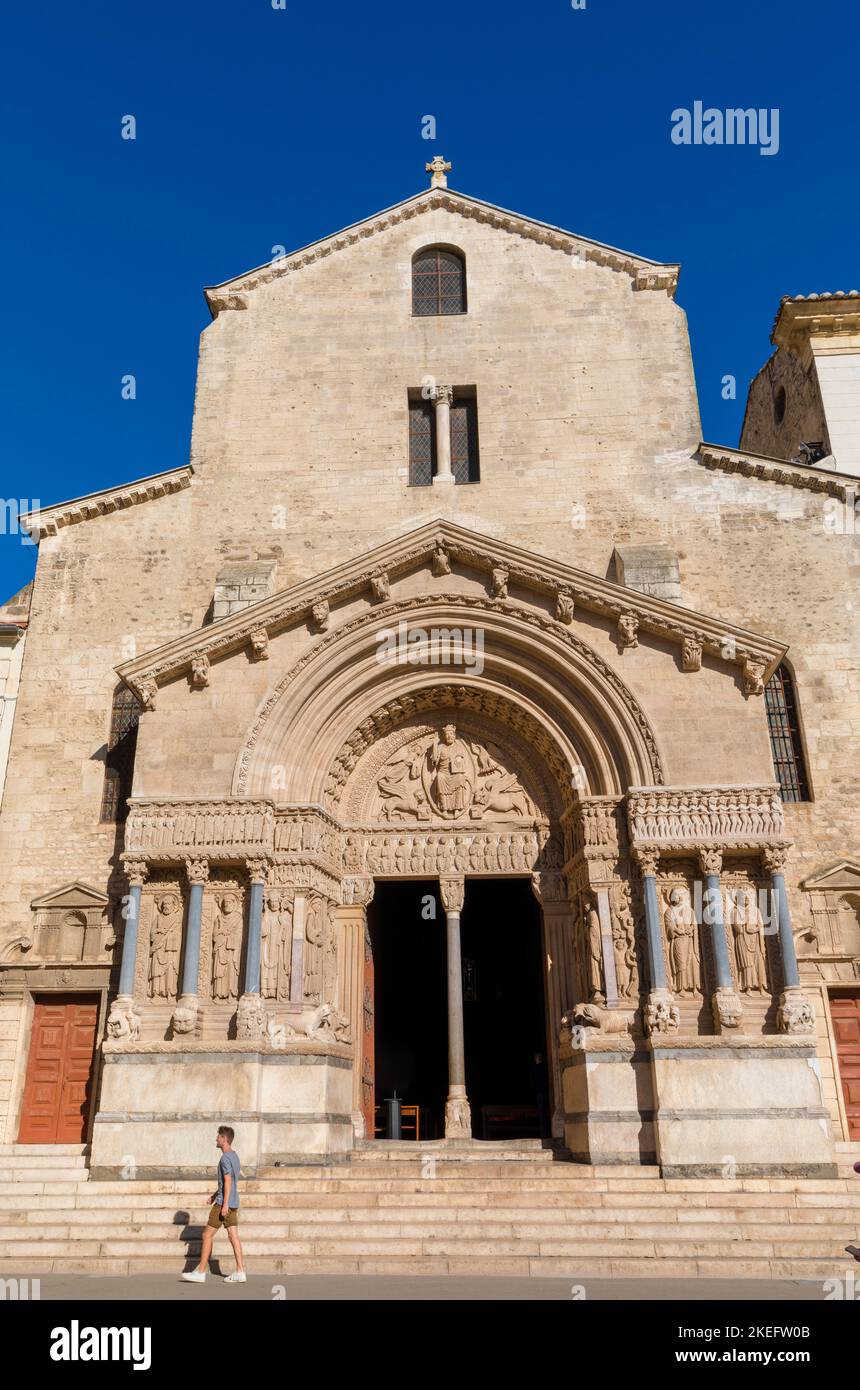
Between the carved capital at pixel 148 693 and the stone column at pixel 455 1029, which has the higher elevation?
the carved capital at pixel 148 693


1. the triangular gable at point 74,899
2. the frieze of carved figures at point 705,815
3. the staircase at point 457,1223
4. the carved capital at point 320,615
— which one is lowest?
the staircase at point 457,1223

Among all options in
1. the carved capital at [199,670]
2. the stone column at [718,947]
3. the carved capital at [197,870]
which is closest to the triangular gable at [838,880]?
the stone column at [718,947]

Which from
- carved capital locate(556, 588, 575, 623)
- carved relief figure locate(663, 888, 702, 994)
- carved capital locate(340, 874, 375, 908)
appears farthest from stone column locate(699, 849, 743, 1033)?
carved capital locate(340, 874, 375, 908)

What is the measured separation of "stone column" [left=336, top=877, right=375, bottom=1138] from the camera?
603 inches

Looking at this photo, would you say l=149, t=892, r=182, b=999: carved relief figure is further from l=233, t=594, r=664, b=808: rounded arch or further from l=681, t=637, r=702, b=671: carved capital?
l=681, t=637, r=702, b=671: carved capital

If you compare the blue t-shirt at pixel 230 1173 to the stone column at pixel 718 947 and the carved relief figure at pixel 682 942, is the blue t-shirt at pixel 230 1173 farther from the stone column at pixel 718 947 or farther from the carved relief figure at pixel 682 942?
the stone column at pixel 718 947

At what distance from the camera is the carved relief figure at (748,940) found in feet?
45.2

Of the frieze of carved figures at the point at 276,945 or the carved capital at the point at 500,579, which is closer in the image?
the frieze of carved figures at the point at 276,945

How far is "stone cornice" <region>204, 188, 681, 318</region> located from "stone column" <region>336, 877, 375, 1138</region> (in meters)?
12.2

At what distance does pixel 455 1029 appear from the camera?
1538cm

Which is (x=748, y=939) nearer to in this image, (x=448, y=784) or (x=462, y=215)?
(x=448, y=784)

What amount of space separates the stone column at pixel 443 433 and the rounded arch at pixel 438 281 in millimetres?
2018
